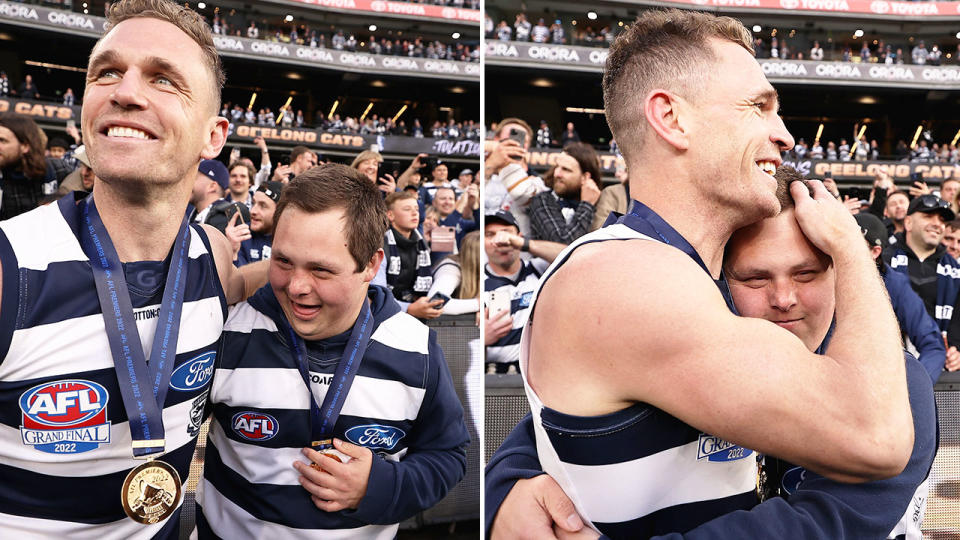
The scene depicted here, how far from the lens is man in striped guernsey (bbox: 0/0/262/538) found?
1175 mm

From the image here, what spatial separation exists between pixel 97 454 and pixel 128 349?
19cm

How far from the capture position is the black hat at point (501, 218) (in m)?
3.45

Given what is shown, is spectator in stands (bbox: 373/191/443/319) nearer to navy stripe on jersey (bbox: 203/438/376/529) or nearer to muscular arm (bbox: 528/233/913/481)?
navy stripe on jersey (bbox: 203/438/376/529)

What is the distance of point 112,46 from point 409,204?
115 inches

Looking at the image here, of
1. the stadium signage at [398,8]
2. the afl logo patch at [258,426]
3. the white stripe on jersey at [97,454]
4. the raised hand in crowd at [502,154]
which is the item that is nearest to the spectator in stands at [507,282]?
the raised hand in crowd at [502,154]

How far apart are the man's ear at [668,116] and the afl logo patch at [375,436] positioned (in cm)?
89

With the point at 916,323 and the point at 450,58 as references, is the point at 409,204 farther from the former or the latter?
the point at 450,58

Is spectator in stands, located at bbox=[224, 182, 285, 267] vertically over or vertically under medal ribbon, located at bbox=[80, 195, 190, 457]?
over

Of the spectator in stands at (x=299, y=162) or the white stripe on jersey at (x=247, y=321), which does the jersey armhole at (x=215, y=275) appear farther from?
the spectator in stands at (x=299, y=162)

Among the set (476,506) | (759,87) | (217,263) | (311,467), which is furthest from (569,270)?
(476,506)

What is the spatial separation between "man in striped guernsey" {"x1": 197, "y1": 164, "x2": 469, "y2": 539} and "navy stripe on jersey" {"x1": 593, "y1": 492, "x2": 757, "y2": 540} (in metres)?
0.61

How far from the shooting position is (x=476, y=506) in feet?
7.52

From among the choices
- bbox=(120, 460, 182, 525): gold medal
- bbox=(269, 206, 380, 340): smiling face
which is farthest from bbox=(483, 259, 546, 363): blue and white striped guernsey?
bbox=(120, 460, 182, 525): gold medal

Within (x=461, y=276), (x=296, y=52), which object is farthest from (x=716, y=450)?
(x=296, y=52)
